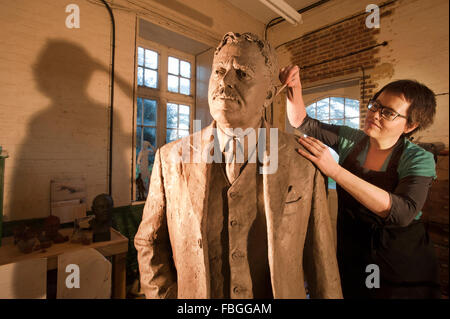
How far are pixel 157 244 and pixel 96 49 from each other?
9.20ft

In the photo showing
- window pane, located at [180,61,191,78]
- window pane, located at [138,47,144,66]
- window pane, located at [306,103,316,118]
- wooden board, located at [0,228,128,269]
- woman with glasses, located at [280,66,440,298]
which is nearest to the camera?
woman with glasses, located at [280,66,440,298]

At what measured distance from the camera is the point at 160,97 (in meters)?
4.09

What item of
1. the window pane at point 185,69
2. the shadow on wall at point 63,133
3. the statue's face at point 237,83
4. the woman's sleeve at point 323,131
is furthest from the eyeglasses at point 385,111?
the window pane at point 185,69

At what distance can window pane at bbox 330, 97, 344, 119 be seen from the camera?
6.32ft

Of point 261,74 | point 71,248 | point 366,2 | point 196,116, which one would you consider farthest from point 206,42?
point 71,248

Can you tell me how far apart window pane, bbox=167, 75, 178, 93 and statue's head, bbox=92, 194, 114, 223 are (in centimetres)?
250

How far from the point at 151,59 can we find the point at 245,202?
149 inches

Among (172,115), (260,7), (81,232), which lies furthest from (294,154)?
(172,115)

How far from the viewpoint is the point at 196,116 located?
14.4 feet

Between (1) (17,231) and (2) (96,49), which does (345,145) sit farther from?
(2) (96,49)

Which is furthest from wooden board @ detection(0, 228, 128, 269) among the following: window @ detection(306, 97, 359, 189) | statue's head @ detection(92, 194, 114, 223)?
window @ detection(306, 97, 359, 189)

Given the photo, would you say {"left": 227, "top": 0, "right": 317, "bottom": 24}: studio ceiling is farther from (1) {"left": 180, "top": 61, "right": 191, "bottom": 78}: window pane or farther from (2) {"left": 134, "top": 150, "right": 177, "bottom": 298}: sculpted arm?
(2) {"left": 134, "top": 150, "right": 177, "bottom": 298}: sculpted arm

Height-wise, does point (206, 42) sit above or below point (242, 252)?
above

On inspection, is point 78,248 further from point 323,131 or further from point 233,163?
point 323,131
